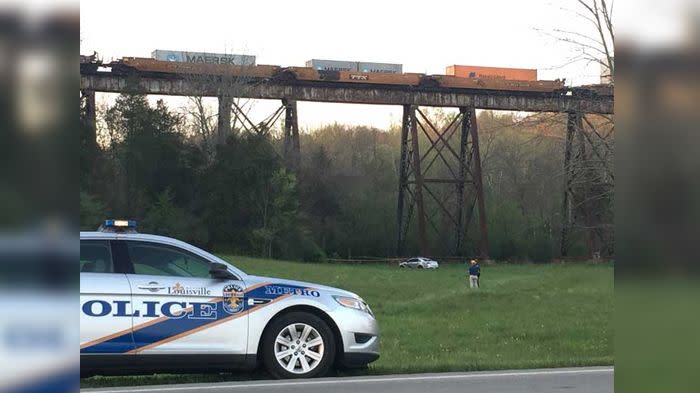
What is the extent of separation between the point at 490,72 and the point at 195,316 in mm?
53341

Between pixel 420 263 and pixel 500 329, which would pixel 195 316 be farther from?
pixel 420 263

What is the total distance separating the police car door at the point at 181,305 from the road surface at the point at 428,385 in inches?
16.9

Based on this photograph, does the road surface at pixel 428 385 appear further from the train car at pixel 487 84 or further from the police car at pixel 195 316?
the train car at pixel 487 84

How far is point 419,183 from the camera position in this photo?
52.3m

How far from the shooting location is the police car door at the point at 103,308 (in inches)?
338

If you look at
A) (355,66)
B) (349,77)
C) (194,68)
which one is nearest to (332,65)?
(355,66)

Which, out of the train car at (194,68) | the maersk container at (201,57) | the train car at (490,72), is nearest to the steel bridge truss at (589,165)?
the train car at (194,68)

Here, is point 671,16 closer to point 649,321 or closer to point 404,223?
point 649,321

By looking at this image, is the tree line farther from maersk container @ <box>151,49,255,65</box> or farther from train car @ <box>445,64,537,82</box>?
train car @ <box>445,64,537,82</box>

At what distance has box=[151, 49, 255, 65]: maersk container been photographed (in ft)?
183

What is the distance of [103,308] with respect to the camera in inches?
340

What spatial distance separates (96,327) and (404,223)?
2251 inches

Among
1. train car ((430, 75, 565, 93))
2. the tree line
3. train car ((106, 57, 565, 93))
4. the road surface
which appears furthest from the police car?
train car ((430, 75, 565, 93))

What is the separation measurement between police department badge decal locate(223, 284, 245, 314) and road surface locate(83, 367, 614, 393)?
0.75 m
